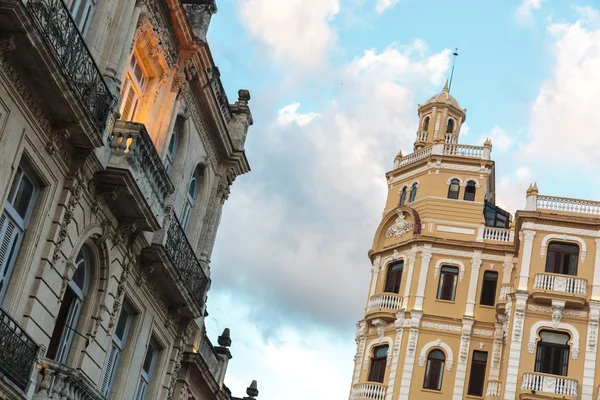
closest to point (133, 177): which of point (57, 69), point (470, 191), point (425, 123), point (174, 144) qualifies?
point (57, 69)

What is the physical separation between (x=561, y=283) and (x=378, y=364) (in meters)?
10.2

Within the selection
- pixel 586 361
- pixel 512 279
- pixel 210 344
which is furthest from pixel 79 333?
pixel 512 279

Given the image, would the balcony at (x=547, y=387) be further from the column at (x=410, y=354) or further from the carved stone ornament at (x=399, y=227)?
the carved stone ornament at (x=399, y=227)

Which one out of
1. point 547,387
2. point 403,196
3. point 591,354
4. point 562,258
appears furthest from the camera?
point 403,196

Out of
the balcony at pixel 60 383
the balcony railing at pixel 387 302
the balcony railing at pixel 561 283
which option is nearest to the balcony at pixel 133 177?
the balcony at pixel 60 383

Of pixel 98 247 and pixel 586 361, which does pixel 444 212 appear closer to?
pixel 586 361

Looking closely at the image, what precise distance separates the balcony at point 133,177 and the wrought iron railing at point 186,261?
210cm

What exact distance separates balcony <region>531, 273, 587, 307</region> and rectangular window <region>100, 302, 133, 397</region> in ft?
81.3

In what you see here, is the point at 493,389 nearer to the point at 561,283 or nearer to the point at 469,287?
the point at 561,283

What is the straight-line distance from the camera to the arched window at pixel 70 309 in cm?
1894

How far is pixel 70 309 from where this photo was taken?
63.3 feet

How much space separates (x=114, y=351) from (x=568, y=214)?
28030mm

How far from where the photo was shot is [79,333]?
1942 centimetres

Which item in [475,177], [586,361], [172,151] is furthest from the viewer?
[475,177]
